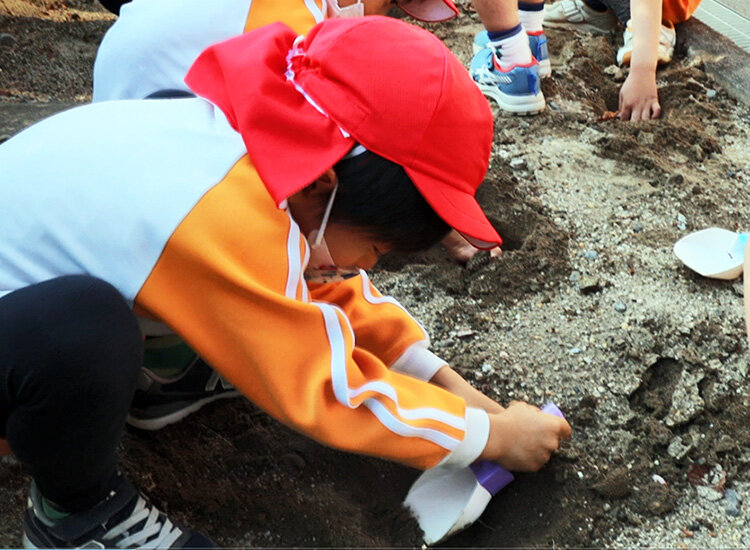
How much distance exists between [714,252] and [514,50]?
36.6 inches

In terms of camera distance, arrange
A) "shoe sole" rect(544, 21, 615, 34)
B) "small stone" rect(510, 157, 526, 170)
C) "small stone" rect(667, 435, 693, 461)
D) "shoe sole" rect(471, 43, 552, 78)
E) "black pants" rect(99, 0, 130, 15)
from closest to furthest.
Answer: "small stone" rect(667, 435, 693, 461) → "small stone" rect(510, 157, 526, 170) → "black pants" rect(99, 0, 130, 15) → "shoe sole" rect(471, 43, 552, 78) → "shoe sole" rect(544, 21, 615, 34)

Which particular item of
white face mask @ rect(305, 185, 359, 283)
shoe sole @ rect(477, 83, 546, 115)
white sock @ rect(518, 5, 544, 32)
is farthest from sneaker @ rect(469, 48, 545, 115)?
white face mask @ rect(305, 185, 359, 283)

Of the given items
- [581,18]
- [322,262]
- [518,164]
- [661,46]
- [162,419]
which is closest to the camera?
[322,262]

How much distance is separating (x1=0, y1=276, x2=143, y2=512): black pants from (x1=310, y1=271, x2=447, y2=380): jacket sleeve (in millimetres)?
389

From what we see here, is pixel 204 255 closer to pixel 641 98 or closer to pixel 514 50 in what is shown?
pixel 514 50

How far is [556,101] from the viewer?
95.0 inches

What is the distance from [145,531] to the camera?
1.09 m

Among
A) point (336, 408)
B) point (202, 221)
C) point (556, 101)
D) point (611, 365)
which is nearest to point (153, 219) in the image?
point (202, 221)

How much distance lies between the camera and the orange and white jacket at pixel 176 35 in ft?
5.07

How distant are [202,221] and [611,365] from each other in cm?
86

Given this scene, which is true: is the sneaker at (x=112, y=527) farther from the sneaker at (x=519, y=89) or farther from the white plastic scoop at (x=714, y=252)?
the sneaker at (x=519, y=89)

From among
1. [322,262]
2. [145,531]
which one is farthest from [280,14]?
[145,531]

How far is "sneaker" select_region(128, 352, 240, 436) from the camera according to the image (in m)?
1.37

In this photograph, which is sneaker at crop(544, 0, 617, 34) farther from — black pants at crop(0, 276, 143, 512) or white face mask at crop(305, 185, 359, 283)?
black pants at crop(0, 276, 143, 512)
